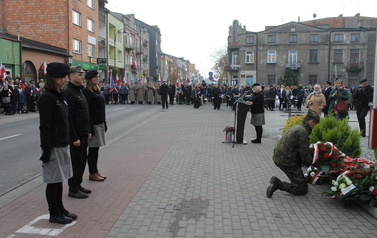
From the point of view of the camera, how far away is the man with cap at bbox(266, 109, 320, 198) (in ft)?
18.8

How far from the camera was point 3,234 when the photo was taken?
13.8 feet

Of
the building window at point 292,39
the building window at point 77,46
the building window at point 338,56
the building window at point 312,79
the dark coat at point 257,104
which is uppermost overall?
the building window at point 292,39

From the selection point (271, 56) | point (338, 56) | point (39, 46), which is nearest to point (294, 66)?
point (271, 56)

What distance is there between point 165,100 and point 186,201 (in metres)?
20.9

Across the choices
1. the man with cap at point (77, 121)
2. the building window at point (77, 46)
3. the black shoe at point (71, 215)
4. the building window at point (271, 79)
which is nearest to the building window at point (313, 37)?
the building window at point (271, 79)

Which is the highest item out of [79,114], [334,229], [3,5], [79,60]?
[3,5]

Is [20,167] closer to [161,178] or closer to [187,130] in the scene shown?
[161,178]

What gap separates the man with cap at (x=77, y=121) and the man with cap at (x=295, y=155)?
2898mm

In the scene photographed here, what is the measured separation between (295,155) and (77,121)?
11.2 feet

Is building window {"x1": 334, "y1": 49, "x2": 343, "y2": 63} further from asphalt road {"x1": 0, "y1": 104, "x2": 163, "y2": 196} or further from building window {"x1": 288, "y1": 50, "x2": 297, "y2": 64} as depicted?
asphalt road {"x1": 0, "y1": 104, "x2": 163, "y2": 196}

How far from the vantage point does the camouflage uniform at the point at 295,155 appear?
5.75 m

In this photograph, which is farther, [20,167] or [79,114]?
[20,167]

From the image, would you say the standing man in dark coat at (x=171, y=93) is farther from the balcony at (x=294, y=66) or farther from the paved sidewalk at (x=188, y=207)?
the balcony at (x=294, y=66)

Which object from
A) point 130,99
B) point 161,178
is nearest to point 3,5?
point 130,99
